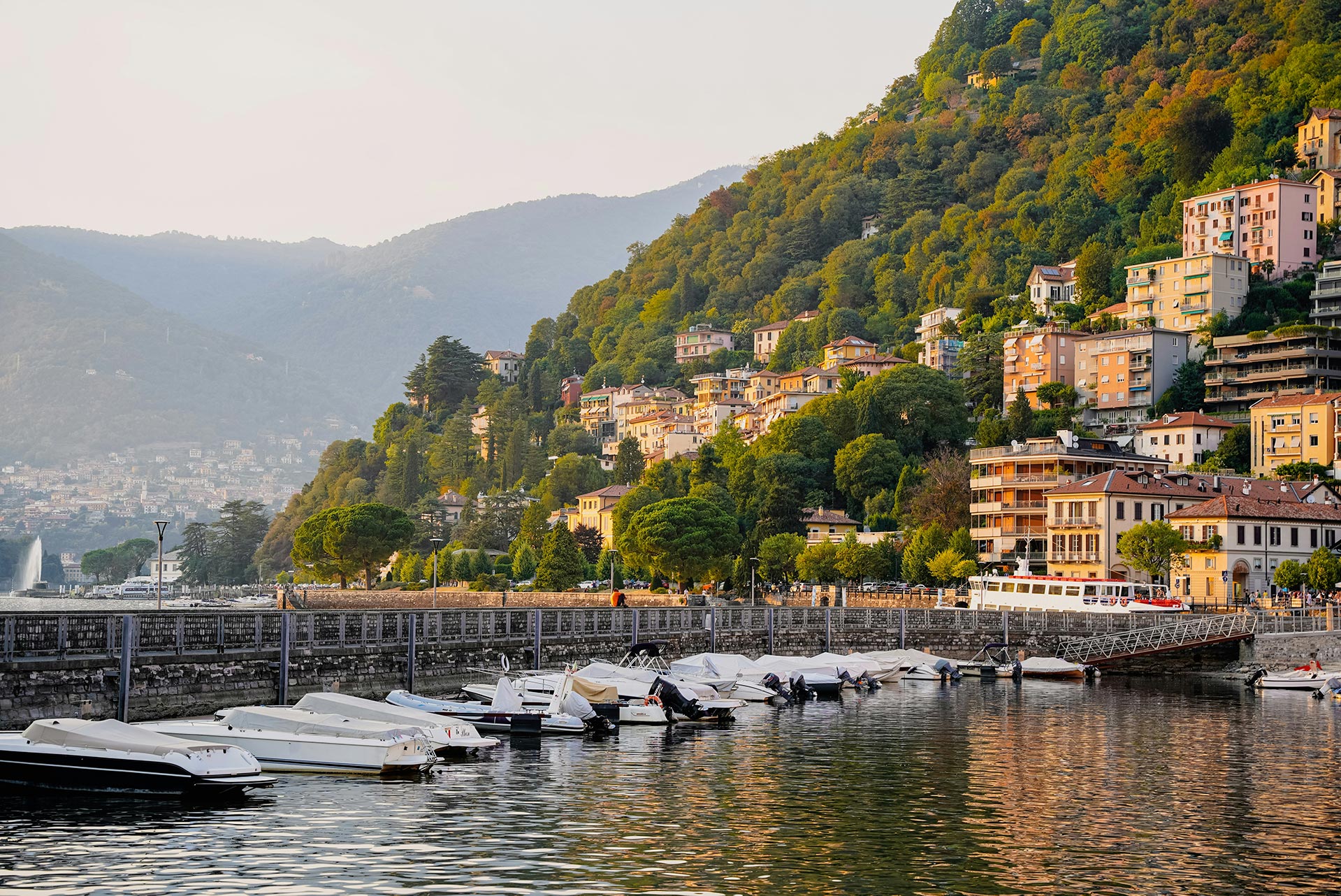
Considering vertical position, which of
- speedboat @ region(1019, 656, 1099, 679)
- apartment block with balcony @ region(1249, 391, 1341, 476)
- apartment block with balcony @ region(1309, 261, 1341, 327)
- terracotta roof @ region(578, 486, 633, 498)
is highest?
apartment block with balcony @ region(1309, 261, 1341, 327)

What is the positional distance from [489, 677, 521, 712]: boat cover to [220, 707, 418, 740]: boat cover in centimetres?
696

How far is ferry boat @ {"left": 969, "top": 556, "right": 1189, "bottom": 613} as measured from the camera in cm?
7462

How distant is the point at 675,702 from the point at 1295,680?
3134cm

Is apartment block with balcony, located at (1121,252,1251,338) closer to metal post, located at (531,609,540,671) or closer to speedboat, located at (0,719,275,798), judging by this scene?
metal post, located at (531,609,540,671)

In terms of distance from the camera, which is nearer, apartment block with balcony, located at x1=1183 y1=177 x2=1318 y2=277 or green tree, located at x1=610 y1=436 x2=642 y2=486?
apartment block with balcony, located at x1=1183 y1=177 x2=1318 y2=277

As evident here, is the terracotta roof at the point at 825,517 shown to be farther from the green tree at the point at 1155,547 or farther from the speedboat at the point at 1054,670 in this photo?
the speedboat at the point at 1054,670

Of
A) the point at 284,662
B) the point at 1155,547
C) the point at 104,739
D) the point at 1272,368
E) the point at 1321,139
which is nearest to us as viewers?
the point at 104,739

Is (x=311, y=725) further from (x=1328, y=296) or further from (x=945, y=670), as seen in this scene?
(x=1328, y=296)

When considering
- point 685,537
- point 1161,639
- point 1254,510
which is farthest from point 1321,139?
point 1161,639

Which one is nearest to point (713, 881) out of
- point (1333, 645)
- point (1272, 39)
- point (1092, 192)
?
point (1333, 645)

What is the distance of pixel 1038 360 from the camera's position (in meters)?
139

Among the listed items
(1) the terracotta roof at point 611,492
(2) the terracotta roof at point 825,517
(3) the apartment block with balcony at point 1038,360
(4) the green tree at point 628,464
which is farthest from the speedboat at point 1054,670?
(4) the green tree at point 628,464

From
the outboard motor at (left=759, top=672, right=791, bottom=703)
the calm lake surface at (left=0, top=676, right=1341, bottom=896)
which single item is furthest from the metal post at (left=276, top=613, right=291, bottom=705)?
the outboard motor at (left=759, top=672, right=791, bottom=703)

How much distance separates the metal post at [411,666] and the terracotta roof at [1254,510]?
193 ft
